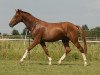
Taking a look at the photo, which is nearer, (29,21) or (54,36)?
(54,36)

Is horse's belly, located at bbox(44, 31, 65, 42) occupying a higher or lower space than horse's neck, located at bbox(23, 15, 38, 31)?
lower

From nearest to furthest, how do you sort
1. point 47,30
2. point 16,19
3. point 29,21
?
point 47,30 → point 29,21 → point 16,19

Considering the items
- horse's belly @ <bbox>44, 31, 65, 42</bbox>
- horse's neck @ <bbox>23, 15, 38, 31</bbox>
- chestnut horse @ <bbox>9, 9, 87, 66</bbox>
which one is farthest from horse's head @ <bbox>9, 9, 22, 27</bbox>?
horse's belly @ <bbox>44, 31, 65, 42</bbox>

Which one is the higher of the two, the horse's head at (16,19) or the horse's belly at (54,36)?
the horse's head at (16,19)

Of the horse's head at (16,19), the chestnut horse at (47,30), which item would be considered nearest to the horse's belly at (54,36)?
the chestnut horse at (47,30)

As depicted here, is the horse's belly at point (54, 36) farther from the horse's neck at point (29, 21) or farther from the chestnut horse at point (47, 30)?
the horse's neck at point (29, 21)

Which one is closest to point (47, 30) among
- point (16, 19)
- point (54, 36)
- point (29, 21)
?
point (54, 36)

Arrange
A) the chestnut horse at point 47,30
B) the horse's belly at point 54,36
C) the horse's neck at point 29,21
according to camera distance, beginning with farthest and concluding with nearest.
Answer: the horse's neck at point 29,21 → the horse's belly at point 54,36 → the chestnut horse at point 47,30

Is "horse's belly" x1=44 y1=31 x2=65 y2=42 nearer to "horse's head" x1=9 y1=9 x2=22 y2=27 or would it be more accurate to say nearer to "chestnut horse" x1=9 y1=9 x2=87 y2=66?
"chestnut horse" x1=9 y1=9 x2=87 y2=66

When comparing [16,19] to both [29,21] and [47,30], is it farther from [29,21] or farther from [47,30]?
[47,30]

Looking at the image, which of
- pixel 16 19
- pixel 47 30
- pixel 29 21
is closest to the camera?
pixel 47 30

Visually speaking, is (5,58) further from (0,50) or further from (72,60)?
(72,60)

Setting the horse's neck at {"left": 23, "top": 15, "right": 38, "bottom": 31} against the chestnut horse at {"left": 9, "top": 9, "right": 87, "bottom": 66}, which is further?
the horse's neck at {"left": 23, "top": 15, "right": 38, "bottom": 31}

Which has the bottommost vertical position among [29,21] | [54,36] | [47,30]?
[54,36]
